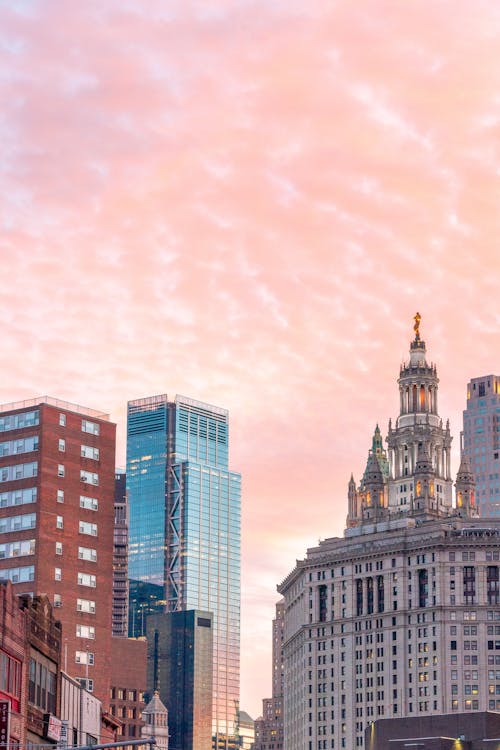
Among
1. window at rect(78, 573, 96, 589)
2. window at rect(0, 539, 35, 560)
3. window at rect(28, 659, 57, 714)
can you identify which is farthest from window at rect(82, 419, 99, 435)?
window at rect(28, 659, 57, 714)

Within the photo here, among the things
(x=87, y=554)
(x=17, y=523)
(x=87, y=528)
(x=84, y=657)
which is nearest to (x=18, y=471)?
(x=17, y=523)

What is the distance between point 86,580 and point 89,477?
11149mm

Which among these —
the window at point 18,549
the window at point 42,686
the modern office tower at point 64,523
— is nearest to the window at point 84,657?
the modern office tower at point 64,523

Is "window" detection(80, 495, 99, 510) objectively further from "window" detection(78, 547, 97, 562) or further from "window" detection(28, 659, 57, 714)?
"window" detection(28, 659, 57, 714)

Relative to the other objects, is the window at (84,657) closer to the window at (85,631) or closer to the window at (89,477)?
the window at (85,631)

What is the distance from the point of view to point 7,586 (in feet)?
283

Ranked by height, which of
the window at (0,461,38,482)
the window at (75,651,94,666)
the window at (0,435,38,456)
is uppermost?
the window at (0,435,38,456)

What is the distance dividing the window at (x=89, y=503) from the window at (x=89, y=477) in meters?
1.79

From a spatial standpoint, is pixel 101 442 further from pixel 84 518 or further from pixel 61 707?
pixel 61 707

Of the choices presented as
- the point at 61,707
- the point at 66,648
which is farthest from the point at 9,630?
the point at 66,648

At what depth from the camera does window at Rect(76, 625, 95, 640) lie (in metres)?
160

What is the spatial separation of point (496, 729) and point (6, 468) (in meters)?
71.8

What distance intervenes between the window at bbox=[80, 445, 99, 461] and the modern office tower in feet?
0.35

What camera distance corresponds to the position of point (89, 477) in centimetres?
16612
